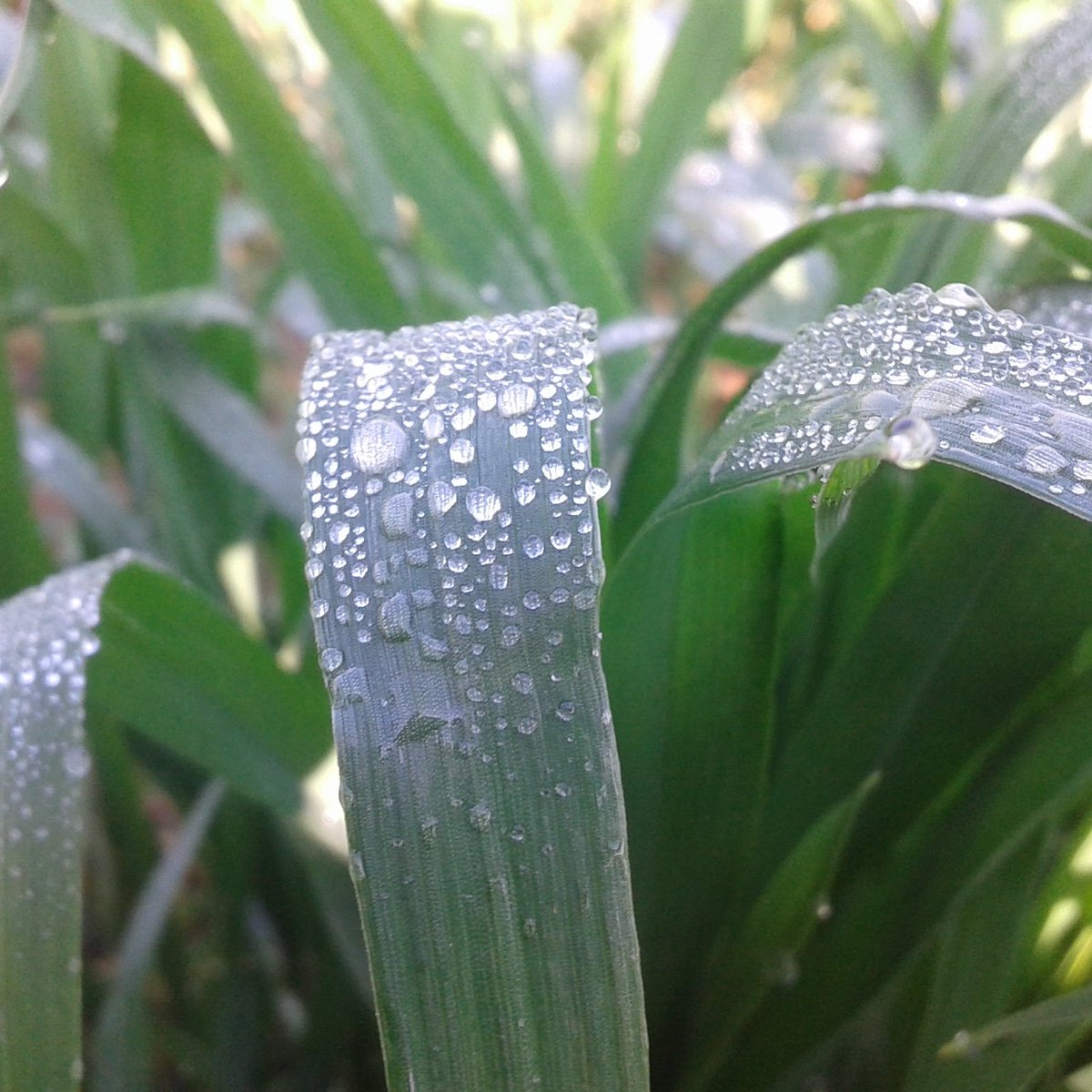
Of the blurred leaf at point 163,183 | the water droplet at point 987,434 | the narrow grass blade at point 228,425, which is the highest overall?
the blurred leaf at point 163,183

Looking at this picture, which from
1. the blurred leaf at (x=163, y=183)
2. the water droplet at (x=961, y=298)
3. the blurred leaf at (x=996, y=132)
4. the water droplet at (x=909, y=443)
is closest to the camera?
the water droplet at (x=909, y=443)

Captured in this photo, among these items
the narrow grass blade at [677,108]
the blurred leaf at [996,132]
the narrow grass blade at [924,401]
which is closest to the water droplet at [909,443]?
the narrow grass blade at [924,401]

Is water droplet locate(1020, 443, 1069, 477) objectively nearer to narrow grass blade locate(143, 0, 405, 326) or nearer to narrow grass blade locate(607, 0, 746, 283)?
narrow grass blade locate(143, 0, 405, 326)

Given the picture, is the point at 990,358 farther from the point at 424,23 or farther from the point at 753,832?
the point at 424,23

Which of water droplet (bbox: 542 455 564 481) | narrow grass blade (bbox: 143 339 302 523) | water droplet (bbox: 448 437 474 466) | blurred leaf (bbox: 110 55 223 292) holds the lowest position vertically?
water droplet (bbox: 542 455 564 481)

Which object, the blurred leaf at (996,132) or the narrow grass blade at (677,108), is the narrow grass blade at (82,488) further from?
the blurred leaf at (996,132)

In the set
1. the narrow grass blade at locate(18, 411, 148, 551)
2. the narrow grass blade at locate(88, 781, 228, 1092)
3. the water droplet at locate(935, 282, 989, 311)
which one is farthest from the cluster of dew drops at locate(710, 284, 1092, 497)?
the narrow grass blade at locate(18, 411, 148, 551)

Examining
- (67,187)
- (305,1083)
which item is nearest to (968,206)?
(67,187)

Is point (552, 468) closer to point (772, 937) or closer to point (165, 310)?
point (772, 937)
